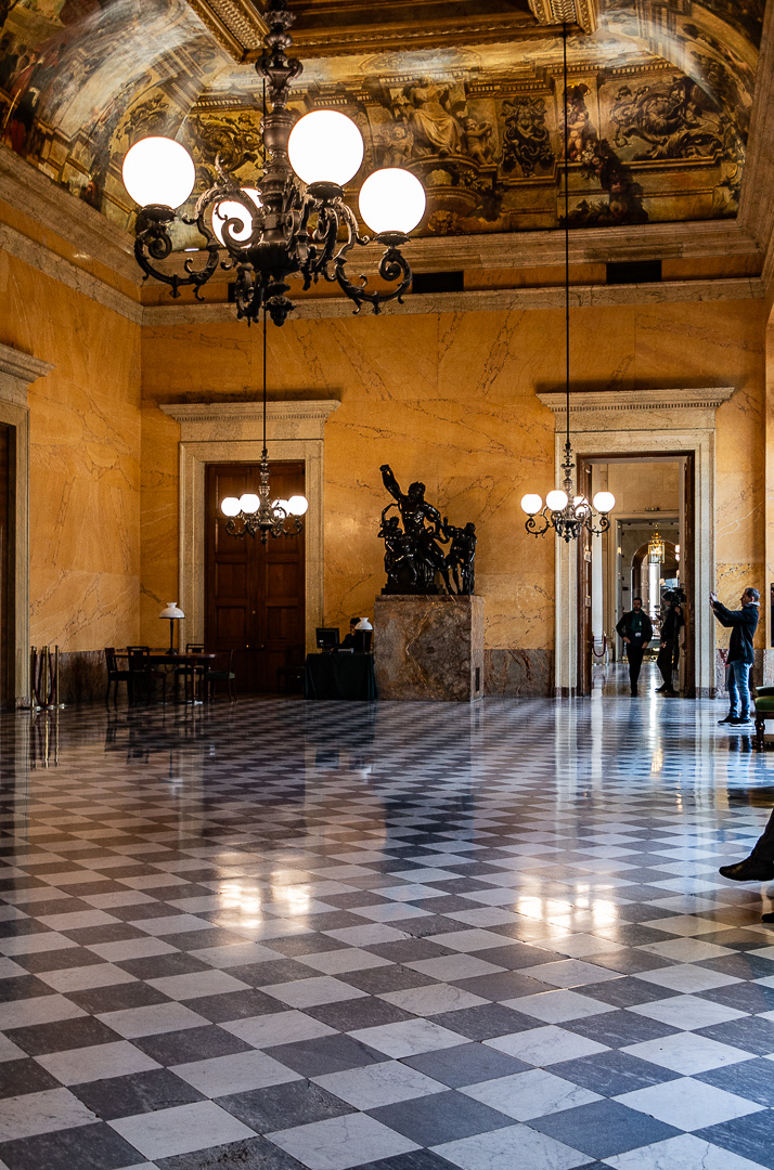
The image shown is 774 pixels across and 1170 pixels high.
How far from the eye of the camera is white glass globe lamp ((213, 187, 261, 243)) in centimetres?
843

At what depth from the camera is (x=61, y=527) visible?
58.8 ft

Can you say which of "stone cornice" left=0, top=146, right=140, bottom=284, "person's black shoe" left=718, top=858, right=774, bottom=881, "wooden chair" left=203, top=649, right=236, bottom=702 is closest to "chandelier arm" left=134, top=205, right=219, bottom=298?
"person's black shoe" left=718, top=858, right=774, bottom=881

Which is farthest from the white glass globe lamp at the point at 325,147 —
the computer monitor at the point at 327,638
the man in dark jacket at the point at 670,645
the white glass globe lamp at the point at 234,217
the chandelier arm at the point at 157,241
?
the man in dark jacket at the point at 670,645

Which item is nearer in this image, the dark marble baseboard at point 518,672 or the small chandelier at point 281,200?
the small chandelier at point 281,200

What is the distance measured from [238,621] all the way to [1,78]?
9.30 metres

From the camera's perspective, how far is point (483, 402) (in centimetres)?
1975

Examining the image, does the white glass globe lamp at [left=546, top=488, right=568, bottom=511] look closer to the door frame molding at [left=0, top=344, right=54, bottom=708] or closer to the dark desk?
the dark desk

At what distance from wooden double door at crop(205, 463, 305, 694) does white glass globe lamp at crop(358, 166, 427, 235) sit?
41.9ft

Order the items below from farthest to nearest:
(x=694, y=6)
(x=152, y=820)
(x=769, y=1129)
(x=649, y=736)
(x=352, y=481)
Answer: (x=352, y=481) < (x=694, y=6) < (x=649, y=736) < (x=152, y=820) < (x=769, y=1129)

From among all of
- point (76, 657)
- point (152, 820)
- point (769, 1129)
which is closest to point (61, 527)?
point (76, 657)

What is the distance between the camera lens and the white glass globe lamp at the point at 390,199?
7.69 metres

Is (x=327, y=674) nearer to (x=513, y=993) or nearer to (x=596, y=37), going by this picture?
(x=596, y=37)

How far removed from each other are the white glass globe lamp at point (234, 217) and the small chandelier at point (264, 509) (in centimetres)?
985

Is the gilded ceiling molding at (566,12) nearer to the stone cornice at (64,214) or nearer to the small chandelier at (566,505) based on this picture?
the small chandelier at (566,505)
